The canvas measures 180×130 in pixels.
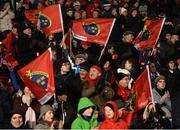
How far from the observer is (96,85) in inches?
422

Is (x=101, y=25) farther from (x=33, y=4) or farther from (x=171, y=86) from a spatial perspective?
(x=33, y=4)

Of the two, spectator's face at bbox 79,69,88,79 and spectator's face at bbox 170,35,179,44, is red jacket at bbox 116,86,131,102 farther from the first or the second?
spectator's face at bbox 170,35,179,44

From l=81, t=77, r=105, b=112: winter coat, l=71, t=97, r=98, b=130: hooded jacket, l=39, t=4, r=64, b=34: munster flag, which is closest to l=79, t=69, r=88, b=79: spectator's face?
l=81, t=77, r=105, b=112: winter coat

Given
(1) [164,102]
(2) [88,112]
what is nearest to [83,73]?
(1) [164,102]

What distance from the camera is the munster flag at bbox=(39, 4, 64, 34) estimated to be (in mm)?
13641

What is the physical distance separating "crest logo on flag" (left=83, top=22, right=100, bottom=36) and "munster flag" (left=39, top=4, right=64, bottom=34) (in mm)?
564

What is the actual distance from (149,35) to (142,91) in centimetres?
413

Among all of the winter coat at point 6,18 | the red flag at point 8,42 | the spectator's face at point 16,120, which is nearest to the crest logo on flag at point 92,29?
the red flag at point 8,42

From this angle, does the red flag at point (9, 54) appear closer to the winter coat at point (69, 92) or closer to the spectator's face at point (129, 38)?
the winter coat at point (69, 92)

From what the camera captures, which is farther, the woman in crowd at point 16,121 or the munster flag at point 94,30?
the munster flag at point 94,30

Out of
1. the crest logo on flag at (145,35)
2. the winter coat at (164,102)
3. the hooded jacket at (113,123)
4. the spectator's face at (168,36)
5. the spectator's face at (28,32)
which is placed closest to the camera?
the hooded jacket at (113,123)

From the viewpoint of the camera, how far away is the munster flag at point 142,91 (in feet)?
32.7

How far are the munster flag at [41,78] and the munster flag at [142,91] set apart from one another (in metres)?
1.45

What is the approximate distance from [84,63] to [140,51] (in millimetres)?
2424
